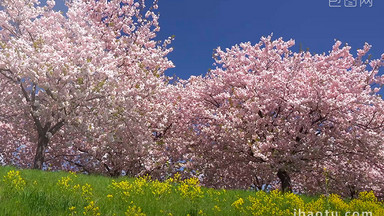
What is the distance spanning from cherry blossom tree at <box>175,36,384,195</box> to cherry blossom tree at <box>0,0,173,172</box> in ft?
13.4

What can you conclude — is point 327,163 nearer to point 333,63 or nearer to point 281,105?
point 281,105

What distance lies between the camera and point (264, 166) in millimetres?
17781

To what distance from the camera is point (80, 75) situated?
1521cm

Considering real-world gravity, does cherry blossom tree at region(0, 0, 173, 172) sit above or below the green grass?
above

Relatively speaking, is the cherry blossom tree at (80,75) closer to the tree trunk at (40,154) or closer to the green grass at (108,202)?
the tree trunk at (40,154)

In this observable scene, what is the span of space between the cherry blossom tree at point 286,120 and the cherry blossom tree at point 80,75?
161 inches

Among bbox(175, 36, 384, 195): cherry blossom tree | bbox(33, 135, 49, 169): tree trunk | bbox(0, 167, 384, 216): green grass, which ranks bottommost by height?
bbox(0, 167, 384, 216): green grass

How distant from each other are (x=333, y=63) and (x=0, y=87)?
20536 millimetres

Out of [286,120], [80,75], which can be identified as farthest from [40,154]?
[286,120]

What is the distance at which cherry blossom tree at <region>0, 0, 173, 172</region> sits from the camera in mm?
A: 15211

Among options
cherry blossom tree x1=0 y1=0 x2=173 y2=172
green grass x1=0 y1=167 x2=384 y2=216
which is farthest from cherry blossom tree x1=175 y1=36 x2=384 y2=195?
green grass x1=0 y1=167 x2=384 y2=216

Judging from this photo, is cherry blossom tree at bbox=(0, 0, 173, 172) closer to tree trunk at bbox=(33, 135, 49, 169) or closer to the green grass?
tree trunk at bbox=(33, 135, 49, 169)

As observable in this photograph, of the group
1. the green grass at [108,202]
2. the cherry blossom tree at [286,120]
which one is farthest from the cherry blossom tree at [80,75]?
the green grass at [108,202]

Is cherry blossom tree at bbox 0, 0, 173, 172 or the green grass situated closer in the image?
→ the green grass
